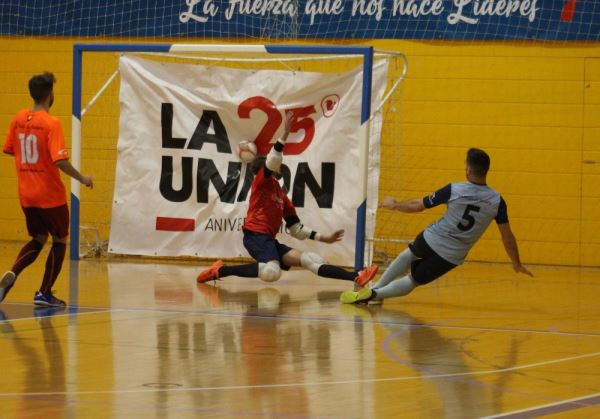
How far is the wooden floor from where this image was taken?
6.37 meters

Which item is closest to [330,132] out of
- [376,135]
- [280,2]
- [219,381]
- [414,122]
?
[376,135]

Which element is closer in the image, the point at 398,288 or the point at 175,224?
the point at 398,288

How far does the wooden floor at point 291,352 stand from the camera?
6.37 meters

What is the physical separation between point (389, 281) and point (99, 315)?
2851 mm

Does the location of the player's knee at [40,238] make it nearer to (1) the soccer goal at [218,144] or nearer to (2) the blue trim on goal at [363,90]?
(2) the blue trim on goal at [363,90]

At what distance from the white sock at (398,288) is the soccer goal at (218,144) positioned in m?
3.57

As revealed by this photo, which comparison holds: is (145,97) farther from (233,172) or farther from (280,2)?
(280,2)

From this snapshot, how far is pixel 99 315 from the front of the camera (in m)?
9.93

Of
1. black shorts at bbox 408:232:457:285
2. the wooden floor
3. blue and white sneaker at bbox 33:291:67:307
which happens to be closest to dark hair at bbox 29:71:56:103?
blue and white sneaker at bbox 33:291:67:307

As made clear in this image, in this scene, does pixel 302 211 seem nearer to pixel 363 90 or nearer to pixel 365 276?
pixel 363 90

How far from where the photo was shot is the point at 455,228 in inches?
421

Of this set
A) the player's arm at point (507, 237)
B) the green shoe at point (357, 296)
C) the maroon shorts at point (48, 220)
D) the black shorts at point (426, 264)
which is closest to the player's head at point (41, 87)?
the maroon shorts at point (48, 220)

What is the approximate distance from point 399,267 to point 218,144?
4.92m

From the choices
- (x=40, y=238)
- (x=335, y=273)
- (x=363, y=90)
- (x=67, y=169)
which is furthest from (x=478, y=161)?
(x=40, y=238)
